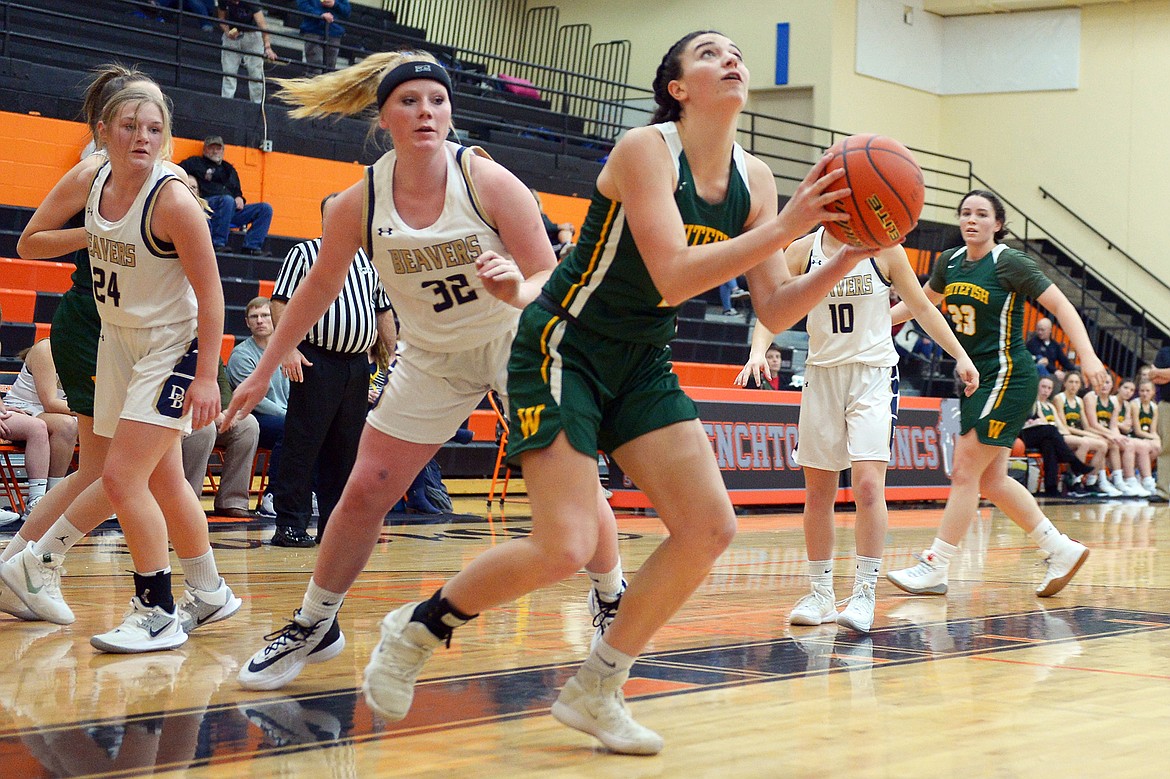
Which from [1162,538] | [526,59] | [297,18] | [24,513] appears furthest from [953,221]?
[24,513]

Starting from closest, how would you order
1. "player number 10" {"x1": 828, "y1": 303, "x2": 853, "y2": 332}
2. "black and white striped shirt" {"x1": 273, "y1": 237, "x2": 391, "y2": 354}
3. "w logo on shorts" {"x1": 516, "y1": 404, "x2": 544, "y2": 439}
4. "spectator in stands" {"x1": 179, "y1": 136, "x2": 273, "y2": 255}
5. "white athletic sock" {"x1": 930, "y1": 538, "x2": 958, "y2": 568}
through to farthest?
"w logo on shorts" {"x1": 516, "y1": 404, "x2": 544, "y2": 439} → "player number 10" {"x1": 828, "y1": 303, "x2": 853, "y2": 332} → "white athletic sock" {"x1": 930, "y1": 538, "x2": 958, "y2": 568} → "black and white striped shirt" {"x1": 273, "y1": 237, "x2": 391, "y2": 354} → "spectator in stands" {"x1": 179, "y1": 136, "x2": 273, "y2": 255}

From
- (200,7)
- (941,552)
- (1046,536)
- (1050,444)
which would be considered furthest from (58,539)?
(1050,444)

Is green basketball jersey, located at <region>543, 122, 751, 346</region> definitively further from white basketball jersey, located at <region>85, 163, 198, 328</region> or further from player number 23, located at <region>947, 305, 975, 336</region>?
player number 23, located at <region>947, 305, 975, 336</region>

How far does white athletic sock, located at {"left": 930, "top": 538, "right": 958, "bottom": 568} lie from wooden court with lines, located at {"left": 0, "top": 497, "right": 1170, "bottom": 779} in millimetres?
162

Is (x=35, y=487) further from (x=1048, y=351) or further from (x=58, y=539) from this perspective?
(x=1048, y=351)

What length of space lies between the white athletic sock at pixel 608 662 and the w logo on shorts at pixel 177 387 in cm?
168

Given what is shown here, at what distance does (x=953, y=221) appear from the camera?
23.4 m

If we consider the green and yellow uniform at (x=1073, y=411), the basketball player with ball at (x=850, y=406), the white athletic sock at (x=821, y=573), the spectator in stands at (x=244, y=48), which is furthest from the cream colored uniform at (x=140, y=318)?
the green and yellow uniform at (x=1073, y=411)

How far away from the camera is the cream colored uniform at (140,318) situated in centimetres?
409

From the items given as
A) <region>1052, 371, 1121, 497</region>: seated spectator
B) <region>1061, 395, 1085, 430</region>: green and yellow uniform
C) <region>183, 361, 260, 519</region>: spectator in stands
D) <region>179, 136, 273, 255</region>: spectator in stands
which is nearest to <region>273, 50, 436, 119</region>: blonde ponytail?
<region>183, 361, 260, 519</region>: spectator in stands

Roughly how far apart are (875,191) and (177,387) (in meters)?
2.30

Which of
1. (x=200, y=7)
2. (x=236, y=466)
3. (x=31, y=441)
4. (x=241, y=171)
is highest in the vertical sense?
(x=200, y=7)

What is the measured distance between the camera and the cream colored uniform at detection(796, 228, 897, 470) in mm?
5297

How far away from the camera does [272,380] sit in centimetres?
909
